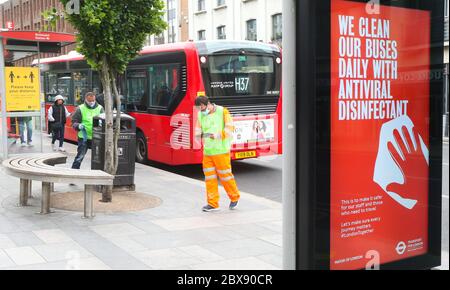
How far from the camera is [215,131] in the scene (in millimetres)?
8016

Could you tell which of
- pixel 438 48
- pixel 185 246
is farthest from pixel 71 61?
pixel 438 48

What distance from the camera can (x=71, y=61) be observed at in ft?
58.9

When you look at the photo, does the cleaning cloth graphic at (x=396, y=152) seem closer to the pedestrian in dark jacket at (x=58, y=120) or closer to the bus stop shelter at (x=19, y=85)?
the bus stop shelter at (x=19, y=85)

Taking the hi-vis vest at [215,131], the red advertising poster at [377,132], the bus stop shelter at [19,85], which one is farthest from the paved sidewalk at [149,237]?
the bus stop shelter at [19,85]

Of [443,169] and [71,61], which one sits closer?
[443,169]

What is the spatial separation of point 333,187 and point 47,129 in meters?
19.9

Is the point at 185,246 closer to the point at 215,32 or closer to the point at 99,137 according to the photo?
the point at 99,137

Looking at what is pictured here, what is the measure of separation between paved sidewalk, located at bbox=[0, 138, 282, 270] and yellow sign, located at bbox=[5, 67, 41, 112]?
181 inches

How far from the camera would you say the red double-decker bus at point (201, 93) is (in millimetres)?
12117

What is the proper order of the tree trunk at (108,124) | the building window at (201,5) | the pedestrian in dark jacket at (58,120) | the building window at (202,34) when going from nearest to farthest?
the tree trunk at (108,124), the pedestrian in dark jacket at (58,120), the building window at (201,5), the building window at (202,34)

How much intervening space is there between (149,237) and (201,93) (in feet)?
19.7

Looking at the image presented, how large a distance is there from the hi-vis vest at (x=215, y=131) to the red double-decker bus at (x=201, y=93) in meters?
3.84

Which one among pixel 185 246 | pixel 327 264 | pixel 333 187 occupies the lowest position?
pixel 185 246

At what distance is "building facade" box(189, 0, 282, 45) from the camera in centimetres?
2899
